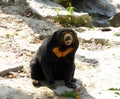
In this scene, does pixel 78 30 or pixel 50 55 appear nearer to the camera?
pixel 50 55

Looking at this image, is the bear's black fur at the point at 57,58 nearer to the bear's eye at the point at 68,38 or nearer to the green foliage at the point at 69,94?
the bear's eye at the point at 68,38

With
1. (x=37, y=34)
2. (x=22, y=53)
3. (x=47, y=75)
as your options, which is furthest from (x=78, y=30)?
(x=47, y=75)

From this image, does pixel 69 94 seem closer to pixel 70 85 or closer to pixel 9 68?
pixel 70 85

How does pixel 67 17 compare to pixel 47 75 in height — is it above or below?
above

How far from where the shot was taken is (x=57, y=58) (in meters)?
5.52

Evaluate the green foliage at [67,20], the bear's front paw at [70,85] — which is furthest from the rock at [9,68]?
the green foliage at [67,20]

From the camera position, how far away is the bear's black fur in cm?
539

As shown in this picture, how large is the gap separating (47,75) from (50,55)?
33cm

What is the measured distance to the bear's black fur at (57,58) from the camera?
5.39 m

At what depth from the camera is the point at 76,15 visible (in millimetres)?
10148

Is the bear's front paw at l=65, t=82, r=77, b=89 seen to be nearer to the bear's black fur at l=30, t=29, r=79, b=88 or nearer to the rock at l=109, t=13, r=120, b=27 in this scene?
the bear's black fur at l=30, t=29, r=79, b=88

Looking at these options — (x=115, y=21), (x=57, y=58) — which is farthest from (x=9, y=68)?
(x=115, y=21)

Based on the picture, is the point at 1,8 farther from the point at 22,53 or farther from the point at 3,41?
the point at 22,53

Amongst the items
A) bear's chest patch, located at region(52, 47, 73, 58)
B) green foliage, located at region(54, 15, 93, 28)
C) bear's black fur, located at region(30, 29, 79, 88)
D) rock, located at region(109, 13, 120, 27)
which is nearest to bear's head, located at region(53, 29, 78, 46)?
bear's black fur, located at region(30, 29, 79, 88)
